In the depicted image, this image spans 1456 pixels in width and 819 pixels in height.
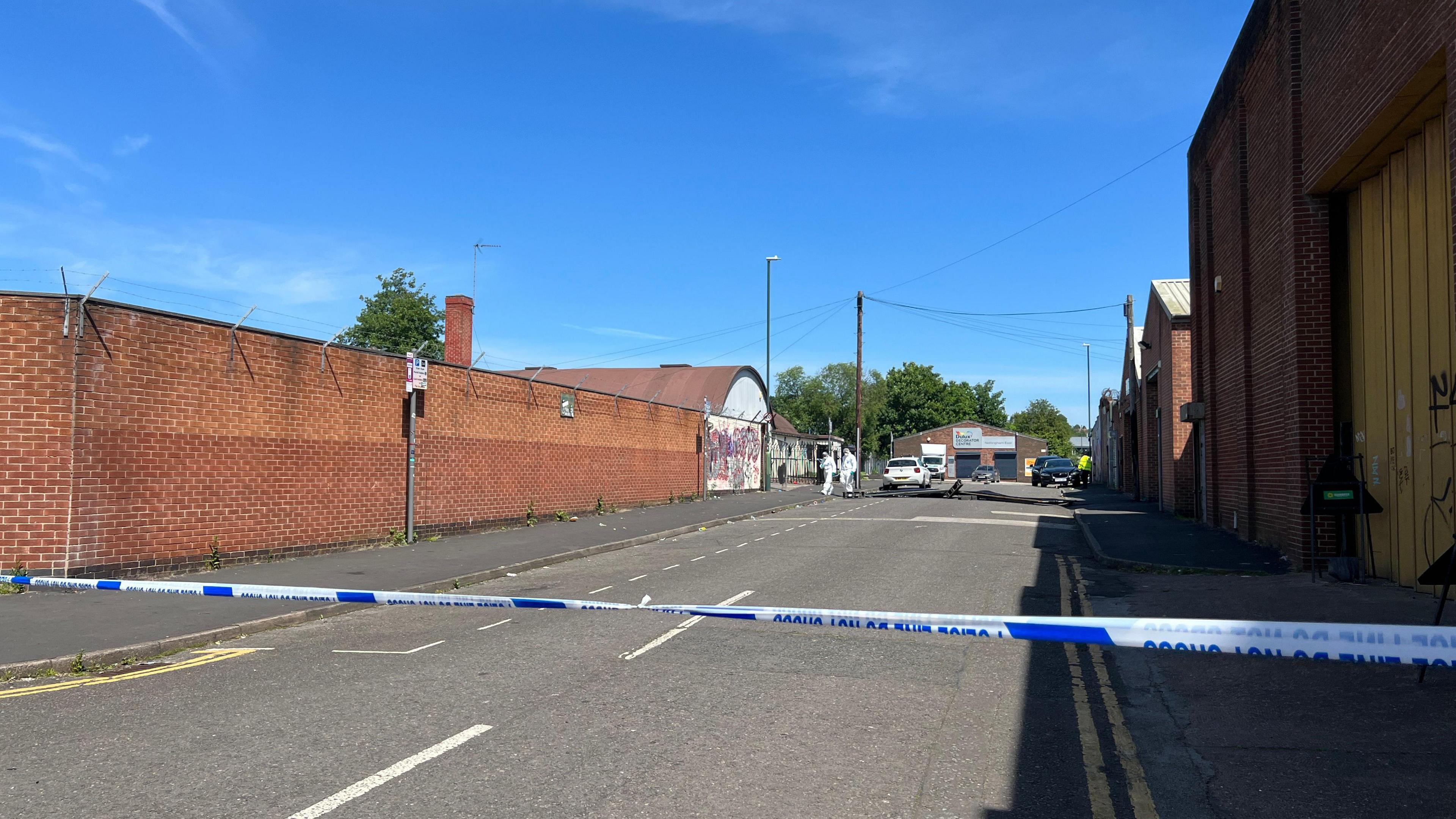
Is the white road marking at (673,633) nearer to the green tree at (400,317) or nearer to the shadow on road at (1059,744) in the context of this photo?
the shadow on road at (1059,744)

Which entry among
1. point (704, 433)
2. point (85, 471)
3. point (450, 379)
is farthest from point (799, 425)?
point (85, 471)

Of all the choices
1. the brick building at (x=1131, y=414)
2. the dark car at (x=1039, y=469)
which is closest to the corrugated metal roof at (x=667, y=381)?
the brick building at (x=1131, y=414)

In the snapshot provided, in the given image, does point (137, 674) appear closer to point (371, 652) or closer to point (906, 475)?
point (371, 652)

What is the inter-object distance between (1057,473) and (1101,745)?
55.8m

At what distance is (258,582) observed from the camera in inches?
475

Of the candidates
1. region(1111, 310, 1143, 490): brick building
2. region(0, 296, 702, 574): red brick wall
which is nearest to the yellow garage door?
region(0, 296, 702, 574): red brick wall

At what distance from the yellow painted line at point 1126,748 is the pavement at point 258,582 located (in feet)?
→ 24.5

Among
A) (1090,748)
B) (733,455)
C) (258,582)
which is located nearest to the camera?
(1090,748)

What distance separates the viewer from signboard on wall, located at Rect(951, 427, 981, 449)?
97062 mm

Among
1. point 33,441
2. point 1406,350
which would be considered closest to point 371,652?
point 33,441

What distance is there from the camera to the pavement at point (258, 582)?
8.49m

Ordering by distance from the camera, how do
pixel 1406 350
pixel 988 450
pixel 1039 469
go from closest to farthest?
pixel 1406 350 → pixel 1039 469 → pixel 988 450

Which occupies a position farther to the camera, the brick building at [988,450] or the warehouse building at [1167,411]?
the brick building at [988,450]

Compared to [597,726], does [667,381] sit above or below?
above
